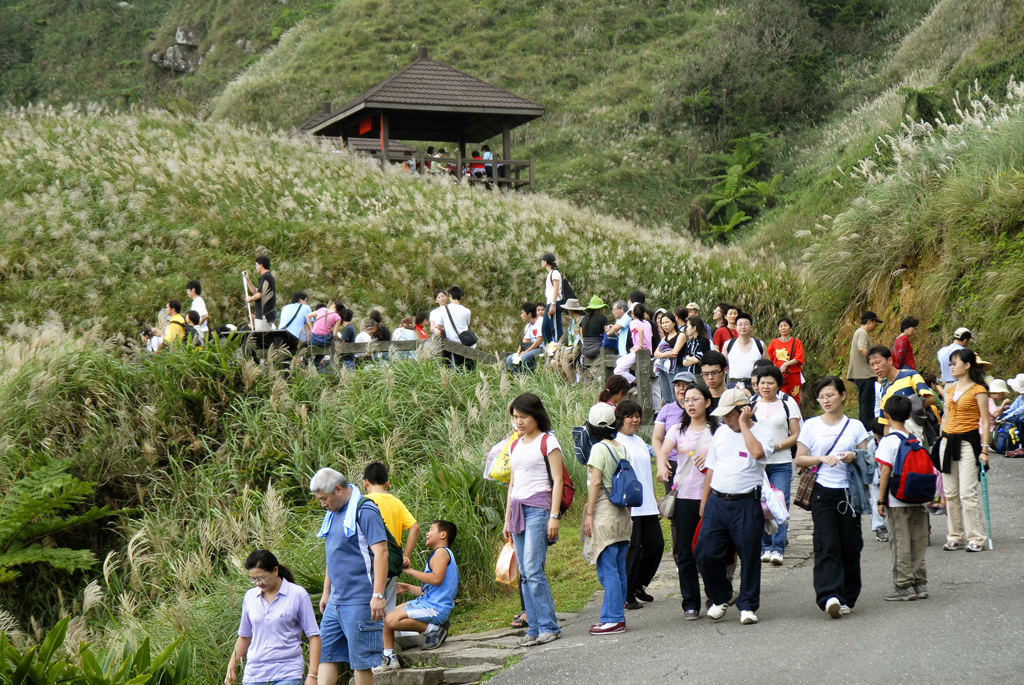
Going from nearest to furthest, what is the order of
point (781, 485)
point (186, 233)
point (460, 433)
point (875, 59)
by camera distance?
point (781, 485), point (460, 433), point (186, 233), point (875, 59)

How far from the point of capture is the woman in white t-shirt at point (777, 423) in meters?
7.57

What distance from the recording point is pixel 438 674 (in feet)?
22.4

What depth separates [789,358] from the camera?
11.9 metres

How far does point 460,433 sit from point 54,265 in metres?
10.9

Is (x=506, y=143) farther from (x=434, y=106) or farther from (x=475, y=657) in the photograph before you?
(x=475, y=657)

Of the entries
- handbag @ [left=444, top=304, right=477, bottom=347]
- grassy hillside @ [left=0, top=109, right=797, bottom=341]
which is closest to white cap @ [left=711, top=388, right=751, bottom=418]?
handbag @ [left=444, top=304, right=477, bottom=347]

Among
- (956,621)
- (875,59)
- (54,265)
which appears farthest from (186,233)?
(875,59)

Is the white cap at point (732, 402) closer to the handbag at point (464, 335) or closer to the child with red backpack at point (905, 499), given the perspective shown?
the child with red backpack at point (905, 499)

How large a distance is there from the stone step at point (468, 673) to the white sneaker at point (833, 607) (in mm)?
2262

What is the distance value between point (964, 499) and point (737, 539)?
9.39 feet

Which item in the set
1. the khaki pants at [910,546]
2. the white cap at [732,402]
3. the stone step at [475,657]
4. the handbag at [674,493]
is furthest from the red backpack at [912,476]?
the stone step at [475,657]

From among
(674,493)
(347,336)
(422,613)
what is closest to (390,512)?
(422,613)

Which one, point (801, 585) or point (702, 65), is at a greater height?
point (702, 65)

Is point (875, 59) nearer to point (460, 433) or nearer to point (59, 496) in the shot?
point (460, 433)
